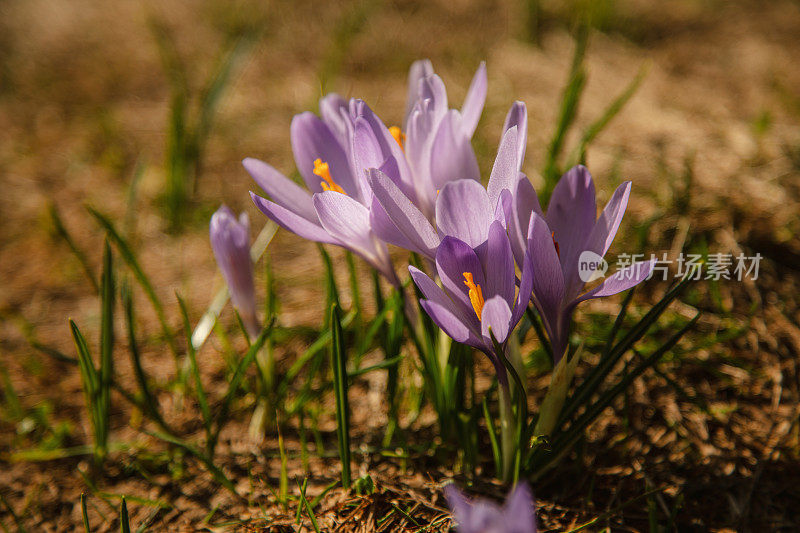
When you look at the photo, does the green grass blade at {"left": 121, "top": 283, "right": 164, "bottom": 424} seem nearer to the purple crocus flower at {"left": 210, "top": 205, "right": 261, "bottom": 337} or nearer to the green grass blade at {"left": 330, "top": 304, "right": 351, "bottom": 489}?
the purple crocus flower at {"left": 210, "top": 205, "right": 261, "bottom": 337}

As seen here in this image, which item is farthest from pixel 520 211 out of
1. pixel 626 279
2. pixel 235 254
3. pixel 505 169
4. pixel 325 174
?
pixel 235 254

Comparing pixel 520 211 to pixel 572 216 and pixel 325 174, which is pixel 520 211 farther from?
pixel 325 174

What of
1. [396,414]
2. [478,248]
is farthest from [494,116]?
[478,248]

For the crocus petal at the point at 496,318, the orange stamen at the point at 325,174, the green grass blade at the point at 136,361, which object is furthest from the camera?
the green grass blade at the point at 136,361

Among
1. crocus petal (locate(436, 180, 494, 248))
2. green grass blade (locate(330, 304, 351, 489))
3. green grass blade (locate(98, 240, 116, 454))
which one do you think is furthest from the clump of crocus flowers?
green grass blade (locate(98, 240, 116, 454))

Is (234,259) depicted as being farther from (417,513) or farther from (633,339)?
(633,339)

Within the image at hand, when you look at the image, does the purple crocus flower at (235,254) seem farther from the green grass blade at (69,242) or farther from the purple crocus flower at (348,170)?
the green grass blade at (69,242)

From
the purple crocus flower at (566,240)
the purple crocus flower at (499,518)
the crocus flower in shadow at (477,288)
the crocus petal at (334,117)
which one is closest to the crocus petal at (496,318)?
the crocus flower in shadow at (477,288)
